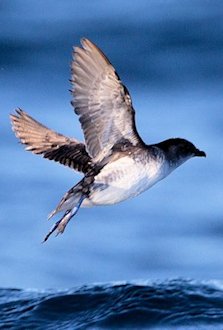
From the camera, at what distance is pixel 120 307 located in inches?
358

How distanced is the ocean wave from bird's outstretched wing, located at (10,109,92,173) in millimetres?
1076

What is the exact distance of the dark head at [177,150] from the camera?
8.55 metres

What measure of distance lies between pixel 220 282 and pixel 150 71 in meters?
3.75

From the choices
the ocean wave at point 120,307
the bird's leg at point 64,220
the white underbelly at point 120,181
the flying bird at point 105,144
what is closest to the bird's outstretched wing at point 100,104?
the flying bird at point 105,144

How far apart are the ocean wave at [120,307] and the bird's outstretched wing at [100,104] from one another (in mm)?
1315

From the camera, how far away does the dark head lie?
28.0 ft

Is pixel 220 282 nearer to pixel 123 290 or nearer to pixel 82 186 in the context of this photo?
pixel 123 290

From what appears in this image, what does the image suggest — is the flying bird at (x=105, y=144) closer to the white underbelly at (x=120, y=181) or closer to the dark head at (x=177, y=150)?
the white underbelly at (x=120, y=181)

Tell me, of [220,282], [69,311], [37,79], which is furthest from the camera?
[37,79]

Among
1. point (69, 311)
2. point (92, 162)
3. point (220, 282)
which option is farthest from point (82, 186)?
point (220, 282)

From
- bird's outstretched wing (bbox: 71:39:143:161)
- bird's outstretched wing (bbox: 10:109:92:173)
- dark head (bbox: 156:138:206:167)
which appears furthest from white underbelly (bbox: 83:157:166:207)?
bird's outstretched wing (bbox: 10:109:92:173)

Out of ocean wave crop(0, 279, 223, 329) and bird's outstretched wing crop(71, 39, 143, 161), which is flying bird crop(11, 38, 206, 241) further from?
ocean wave crop(0, 279, 223, 329)

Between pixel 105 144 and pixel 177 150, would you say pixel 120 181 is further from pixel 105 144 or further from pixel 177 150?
pixel 177 150

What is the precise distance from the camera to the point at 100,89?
7957mm
